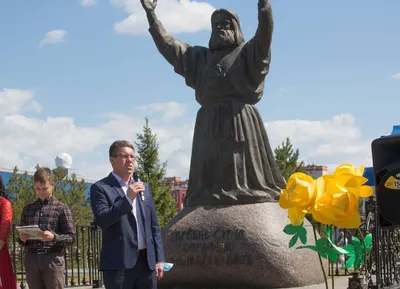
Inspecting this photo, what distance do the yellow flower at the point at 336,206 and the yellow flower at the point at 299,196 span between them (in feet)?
0.09

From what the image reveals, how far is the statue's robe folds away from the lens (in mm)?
7984

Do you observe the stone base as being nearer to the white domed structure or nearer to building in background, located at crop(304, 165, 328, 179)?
building in background, located at crop(304, 165, 328, 179)

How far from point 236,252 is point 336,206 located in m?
4.92

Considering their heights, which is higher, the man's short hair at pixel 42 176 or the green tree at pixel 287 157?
the green tree at pixel 287 157

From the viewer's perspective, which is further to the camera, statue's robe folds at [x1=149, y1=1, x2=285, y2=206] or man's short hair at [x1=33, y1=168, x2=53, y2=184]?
statue's robe folds at [x1=149, y1=1, x2=285, y2=206]

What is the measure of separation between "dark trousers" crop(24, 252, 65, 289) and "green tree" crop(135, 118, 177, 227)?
2209cm

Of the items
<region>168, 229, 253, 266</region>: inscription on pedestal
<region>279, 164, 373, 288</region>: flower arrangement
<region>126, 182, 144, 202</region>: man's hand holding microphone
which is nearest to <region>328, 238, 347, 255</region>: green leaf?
<region>279, 164, 373, 288</region>: flower arrangement

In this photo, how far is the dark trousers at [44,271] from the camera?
5.61 m

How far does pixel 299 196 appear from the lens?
8.39 feet

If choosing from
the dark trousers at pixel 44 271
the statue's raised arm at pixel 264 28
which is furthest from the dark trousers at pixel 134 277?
the statue's raised arm at pixel 264 28

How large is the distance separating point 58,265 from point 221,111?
3.21 meters

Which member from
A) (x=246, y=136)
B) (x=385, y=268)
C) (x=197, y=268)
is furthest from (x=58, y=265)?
(x=385, y=268)

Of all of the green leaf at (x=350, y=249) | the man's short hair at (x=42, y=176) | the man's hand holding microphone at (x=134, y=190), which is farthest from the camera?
the man's short hair at (x=42, y=176)

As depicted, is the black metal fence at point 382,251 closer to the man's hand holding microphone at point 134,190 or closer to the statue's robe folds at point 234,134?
the statue's robe folds at point 234,134
